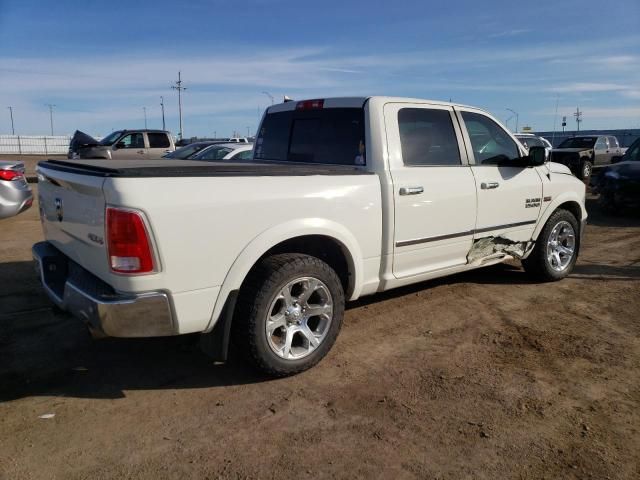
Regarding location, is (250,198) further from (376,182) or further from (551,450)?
(551,450)

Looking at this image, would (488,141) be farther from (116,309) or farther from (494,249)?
(116,309)

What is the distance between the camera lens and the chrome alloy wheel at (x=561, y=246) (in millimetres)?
5840

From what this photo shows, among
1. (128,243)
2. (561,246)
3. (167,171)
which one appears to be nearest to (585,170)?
(561,246)

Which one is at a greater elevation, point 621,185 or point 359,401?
point 621,185

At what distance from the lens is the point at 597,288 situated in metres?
5.77

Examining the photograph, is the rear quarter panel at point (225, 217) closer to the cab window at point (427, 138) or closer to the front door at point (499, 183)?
the cab window at point (427, 138)

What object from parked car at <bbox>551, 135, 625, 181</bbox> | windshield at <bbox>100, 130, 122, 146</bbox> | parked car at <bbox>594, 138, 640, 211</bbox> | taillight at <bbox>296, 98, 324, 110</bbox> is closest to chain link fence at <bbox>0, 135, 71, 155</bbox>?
windshield at <bbox>100, 130, 122, 146</bbox>

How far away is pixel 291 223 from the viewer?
11.3 feet

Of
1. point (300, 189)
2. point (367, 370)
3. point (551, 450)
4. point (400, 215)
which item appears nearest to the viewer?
point (551, 450)

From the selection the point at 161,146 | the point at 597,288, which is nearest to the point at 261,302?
the point at 597,288

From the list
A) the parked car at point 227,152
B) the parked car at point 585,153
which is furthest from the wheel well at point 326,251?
the parked car at point 585,153

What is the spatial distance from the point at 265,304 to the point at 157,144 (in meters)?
17.5

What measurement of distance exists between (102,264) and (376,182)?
2.01 metres

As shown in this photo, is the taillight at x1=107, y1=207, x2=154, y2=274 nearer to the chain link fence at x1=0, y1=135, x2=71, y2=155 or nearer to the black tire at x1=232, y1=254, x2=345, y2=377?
the black tire at x1=232, y1=254, x2=345, y2=377
